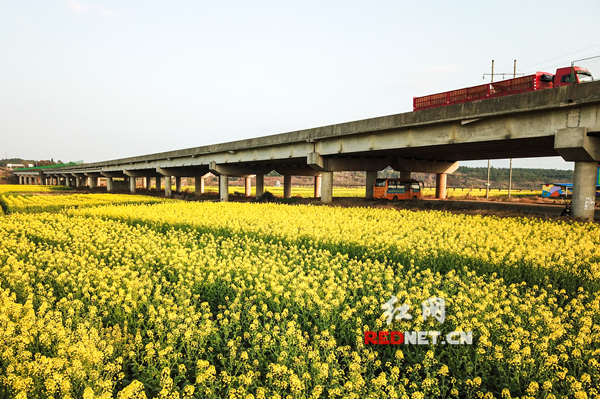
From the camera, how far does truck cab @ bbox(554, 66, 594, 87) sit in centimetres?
1677

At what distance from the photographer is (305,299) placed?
5.98m

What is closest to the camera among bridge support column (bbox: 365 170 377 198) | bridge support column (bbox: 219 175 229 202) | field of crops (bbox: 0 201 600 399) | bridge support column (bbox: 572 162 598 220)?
field of crops (bbox: 0 201 600 399)

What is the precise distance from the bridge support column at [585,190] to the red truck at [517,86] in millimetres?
4403

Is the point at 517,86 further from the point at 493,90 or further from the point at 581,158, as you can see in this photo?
the point at 581,158

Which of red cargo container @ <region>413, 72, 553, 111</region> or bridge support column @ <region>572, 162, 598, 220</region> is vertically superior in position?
red cargo container @ <region>413, 72, 553, 111</region>

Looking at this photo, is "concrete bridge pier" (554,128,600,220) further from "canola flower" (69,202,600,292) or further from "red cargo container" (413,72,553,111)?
"red cargo container" (413,72,553,111)

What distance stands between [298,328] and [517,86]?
18.3 metres

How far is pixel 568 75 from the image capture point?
57.6 feet

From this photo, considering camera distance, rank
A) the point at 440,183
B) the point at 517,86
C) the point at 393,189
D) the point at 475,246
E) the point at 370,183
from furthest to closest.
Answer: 1. the point at 440,183
2. the point at 370,183
3. the point at 393,189
4. the point at 517,86
5. the point at 475,246

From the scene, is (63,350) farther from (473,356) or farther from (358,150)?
(358,150)

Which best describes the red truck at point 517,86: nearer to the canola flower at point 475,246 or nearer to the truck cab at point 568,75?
the truck cab at point 568,75

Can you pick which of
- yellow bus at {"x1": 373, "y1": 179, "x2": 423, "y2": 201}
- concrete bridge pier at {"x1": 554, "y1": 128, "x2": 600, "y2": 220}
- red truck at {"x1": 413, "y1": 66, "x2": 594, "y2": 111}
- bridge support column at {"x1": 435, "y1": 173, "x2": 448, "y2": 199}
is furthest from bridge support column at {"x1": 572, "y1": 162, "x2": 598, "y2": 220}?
bridge support column at {"x1": 435, "y1": 173, "x2": 448, "y2": 199}

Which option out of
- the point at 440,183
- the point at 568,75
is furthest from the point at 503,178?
the point at 568,75

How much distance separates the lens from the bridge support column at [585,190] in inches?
599
